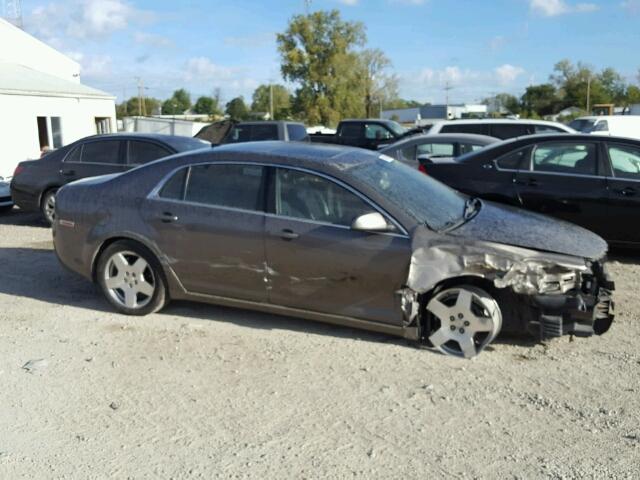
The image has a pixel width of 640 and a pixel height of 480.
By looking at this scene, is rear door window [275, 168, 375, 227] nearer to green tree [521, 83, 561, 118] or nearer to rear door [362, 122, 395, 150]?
rear door [362, 122, 395, 150]

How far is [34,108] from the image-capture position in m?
20.8

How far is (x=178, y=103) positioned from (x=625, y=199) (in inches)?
4521

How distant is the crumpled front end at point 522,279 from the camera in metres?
4.46

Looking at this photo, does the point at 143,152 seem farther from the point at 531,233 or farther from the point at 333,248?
the point at 531,233

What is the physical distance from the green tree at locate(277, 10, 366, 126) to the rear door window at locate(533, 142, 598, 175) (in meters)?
53.2

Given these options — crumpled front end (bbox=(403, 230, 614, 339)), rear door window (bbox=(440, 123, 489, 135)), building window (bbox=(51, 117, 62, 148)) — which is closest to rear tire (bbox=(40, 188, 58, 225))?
crumpled front end (bbox=(403, 230, 614, 339))

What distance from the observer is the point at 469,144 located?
10820 millimetres

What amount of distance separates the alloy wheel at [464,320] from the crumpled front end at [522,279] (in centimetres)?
11

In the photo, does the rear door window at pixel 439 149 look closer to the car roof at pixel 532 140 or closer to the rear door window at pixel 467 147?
the rear door window at pixel 467 147

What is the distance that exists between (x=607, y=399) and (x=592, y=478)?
3.10 feet

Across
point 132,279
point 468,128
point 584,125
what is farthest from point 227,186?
point 584,125

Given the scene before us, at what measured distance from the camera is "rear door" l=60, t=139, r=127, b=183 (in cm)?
988

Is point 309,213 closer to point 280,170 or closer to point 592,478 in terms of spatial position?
point 280,170

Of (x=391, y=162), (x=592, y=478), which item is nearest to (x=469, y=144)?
(x=391, y=162)
